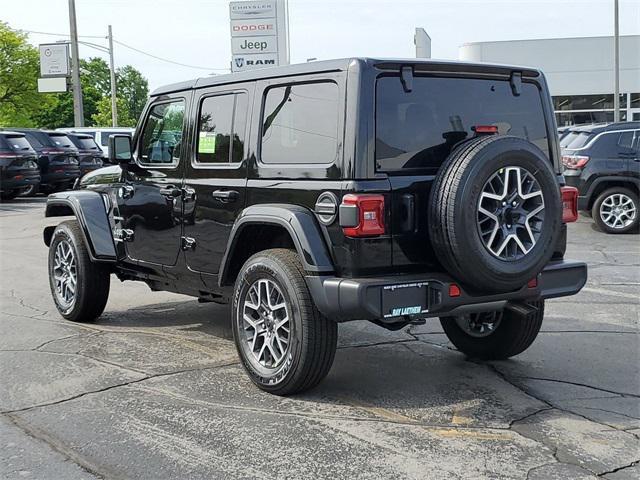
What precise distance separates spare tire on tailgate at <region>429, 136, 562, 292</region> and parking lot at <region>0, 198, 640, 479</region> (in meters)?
0.83

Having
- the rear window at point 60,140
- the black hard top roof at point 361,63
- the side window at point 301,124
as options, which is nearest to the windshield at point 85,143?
the rear window at point 60,140

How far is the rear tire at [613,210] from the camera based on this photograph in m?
12.0

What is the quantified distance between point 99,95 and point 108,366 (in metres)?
97.5

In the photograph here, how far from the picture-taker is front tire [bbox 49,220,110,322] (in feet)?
21.0

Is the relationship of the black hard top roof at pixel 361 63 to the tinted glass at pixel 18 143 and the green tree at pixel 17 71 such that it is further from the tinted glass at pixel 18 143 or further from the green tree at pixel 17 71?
the green tree at pixel 17 71

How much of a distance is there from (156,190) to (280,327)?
1.84m

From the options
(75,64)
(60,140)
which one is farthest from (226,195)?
A: (75,64)

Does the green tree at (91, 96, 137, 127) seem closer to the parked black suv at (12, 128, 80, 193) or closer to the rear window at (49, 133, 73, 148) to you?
the rear window at (49, 133, 73, 148)

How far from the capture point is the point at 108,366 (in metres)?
5.26

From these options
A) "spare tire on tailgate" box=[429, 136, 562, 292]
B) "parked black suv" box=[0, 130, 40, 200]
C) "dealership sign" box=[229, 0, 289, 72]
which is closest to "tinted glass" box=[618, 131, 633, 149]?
"spare tire on tailgate" box=[429, 136, 562, 292]

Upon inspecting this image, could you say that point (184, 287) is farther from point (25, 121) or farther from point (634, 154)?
point (25, 121)

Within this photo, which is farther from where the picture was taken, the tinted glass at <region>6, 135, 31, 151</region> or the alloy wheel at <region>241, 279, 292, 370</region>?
the tinted glass at <region>6, 135, 31, 151</region>

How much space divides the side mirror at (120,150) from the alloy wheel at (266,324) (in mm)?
2041

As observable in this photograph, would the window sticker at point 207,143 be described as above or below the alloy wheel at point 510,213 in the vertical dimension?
above
